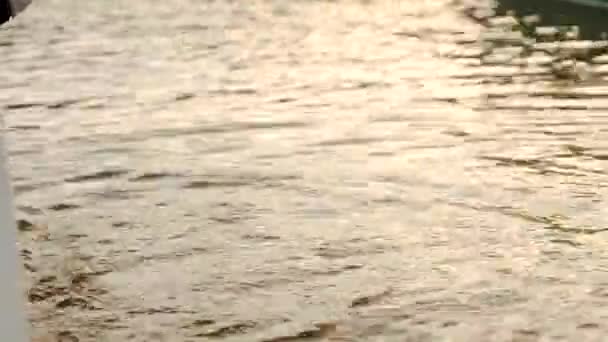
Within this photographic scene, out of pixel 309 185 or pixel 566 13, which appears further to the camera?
pixel 566 13

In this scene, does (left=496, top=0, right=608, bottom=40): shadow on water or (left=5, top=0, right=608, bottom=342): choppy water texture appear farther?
(left=496, top=0, right=608, bottom=40): shadow on water

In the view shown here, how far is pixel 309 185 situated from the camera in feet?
2.91

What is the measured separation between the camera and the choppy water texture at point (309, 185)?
703 mm

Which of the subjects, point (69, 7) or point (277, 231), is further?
point (69, 7)

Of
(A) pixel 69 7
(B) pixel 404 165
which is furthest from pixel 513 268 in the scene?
(A) pixel 69 7

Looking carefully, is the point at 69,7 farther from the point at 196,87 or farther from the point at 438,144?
the point at 438,144

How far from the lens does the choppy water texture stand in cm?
70

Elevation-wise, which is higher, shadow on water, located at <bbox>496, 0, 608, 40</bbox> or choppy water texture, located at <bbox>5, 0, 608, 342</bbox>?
shadow on water, located at <bbox>496, 0, 608, 40</bbox>

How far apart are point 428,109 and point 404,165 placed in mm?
131

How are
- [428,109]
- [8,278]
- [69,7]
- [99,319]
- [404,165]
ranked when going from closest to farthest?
[8,278] < [99,319] < [404,165] < [428,109] < [69,7]

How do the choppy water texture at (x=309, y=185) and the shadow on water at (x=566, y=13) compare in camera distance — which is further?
the shadow on water at (x=566, y=13)

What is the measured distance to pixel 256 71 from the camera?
1183 millimetres

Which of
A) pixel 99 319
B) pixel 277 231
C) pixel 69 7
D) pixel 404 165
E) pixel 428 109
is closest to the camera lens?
pixel 99 319

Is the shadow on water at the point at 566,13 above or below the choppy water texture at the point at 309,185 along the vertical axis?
above
